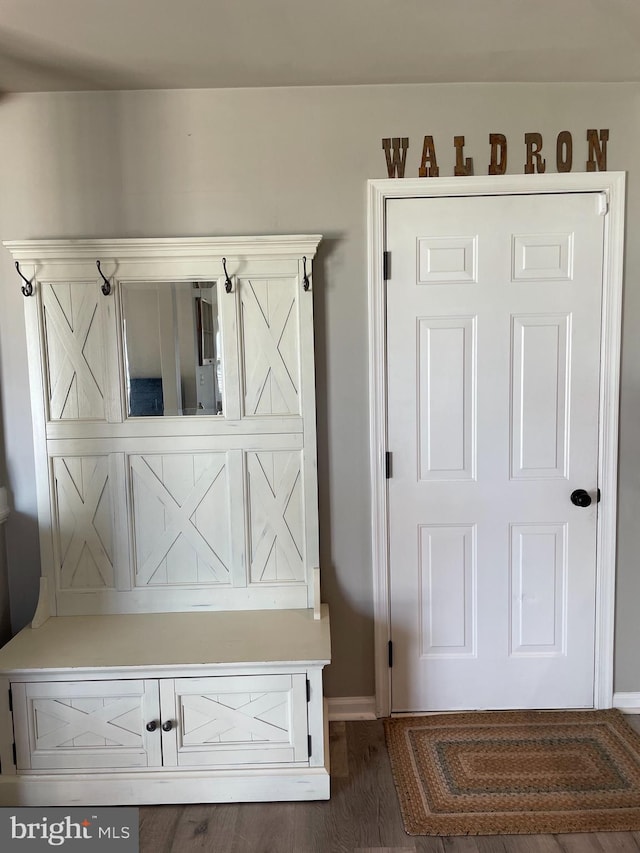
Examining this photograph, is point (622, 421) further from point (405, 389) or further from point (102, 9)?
point (102, 9)

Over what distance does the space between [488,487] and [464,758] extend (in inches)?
39.1

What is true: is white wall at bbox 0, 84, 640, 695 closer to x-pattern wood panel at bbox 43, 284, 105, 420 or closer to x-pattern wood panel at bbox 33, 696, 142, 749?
x-pattern wood panel at bbox 43, 284, 105, 420

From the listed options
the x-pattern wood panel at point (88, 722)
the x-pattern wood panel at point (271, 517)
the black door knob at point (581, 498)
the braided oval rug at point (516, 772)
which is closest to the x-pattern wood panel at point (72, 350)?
the x-pattern wood panel at point (271, 517)

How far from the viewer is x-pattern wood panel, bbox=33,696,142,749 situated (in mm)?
1982

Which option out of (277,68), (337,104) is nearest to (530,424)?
(337,104)

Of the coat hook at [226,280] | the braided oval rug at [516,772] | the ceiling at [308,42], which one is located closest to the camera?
the ceiling at [308,42]

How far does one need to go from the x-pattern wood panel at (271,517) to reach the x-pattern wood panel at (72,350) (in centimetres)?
65

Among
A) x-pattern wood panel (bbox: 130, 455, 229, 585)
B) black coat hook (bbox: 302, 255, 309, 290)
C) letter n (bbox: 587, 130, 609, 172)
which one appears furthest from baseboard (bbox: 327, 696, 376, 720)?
letter n (bbox: 587, 130, 609, 172)

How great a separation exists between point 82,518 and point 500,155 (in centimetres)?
211

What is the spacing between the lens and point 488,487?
236cm

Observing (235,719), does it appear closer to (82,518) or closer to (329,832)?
(329,832)

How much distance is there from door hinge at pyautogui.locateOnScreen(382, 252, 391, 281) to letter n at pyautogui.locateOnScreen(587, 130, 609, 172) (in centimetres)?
82

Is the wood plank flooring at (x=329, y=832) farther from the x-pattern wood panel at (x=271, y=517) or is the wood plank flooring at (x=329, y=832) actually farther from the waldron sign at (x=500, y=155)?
the waldron sign at (x=500, y=155)

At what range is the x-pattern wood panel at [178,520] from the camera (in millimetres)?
2305
